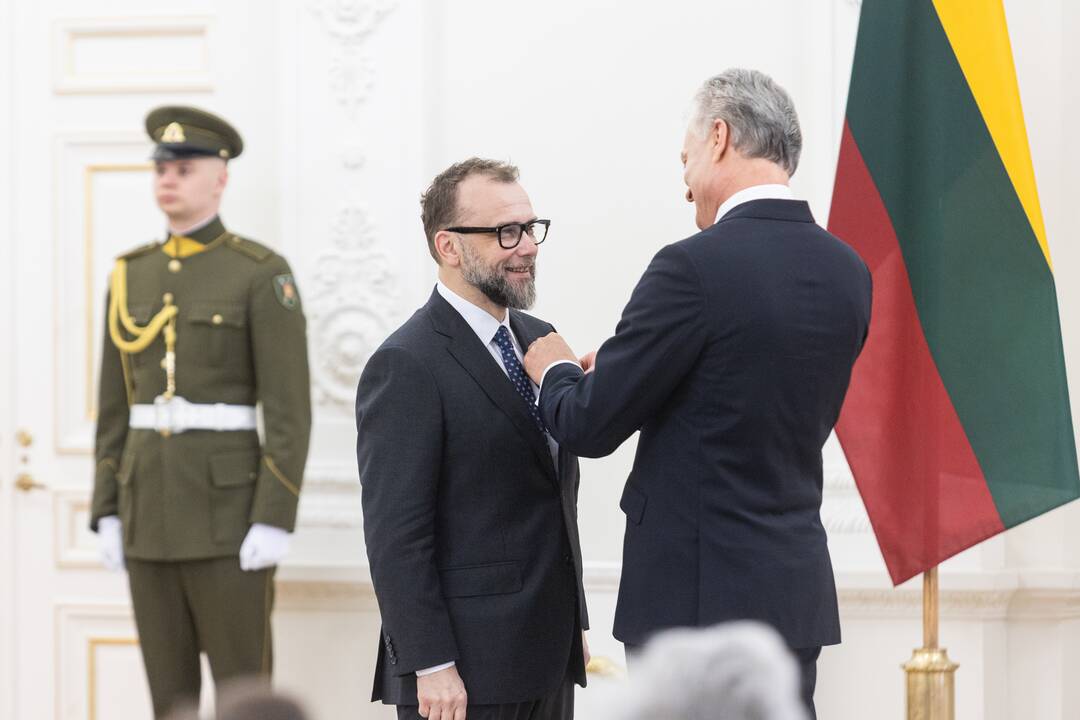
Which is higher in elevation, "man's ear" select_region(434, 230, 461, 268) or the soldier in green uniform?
"man's ear" select_region(434, 230, 461, 268)

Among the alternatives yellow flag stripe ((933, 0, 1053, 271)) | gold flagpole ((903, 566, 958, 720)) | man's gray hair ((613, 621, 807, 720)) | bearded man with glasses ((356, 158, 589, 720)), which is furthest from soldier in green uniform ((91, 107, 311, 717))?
man's gray hair ((613, 621, 807, 720))

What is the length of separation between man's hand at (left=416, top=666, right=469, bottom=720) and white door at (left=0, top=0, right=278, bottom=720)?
184 centimetres

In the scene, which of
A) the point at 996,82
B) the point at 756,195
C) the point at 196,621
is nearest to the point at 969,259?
the point at 996,82

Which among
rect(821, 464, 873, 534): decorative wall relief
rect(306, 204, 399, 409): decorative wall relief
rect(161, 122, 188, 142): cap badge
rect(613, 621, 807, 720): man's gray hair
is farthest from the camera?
rect(306, 204, 399, 409): decorative wall relief

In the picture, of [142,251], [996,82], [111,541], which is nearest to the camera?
[996,82]

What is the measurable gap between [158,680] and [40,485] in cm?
84

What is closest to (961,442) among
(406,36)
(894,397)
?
(894,397)

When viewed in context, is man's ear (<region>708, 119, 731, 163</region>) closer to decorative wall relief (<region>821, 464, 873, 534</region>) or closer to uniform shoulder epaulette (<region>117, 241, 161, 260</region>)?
decorative wall relief (<region>821, 464, 873, 534</region>)

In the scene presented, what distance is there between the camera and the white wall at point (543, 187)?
329cm

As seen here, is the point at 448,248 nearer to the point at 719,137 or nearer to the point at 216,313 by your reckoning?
the point at 719,137

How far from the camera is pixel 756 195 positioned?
6.45ft

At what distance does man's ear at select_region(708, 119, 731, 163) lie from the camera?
1970 mm

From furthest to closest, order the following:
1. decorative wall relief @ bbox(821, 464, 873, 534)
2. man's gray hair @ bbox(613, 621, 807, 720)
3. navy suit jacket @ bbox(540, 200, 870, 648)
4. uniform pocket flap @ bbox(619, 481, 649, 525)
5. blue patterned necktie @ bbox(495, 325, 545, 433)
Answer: decorative wall relief @ bbox(821, 464, 873, 534), blue patterned necktie @ bbox(495, 325, 545, 433), uniform pocket flap @ bbox(619, 481, 649, 525), navy suit jacket @ bbox(540, 200, 870, 648), man's gray hair @ bbox(613, 621, 807, 720)

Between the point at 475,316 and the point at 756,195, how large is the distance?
503 mm
